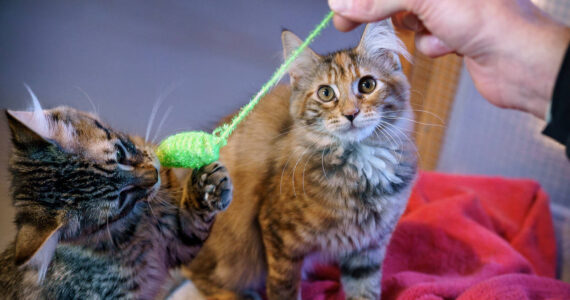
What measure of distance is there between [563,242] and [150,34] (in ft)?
7.00

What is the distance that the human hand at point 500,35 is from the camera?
43.3 inches

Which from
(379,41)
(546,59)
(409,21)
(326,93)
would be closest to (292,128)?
(326,93)

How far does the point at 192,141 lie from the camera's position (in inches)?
41.8

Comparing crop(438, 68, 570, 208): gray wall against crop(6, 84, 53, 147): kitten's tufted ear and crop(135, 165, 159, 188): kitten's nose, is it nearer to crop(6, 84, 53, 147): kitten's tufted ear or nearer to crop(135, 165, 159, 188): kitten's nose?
crop(135, 165, 159, 188): kitten's nose

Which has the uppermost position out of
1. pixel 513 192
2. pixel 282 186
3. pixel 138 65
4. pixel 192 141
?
pixel 138 65

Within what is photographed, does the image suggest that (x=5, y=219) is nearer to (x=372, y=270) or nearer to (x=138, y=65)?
(x=138, y=65)

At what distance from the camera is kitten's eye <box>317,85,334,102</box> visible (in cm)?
135

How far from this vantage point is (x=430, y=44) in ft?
4.39

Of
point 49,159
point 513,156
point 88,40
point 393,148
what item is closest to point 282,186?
point 393,148

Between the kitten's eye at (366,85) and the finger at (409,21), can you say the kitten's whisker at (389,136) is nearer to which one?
the kitten's eye at (366,85)

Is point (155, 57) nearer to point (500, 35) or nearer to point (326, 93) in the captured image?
point (326, 93)

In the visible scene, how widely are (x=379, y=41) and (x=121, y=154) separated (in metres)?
0.86

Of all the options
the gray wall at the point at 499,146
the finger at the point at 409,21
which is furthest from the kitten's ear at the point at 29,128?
the gray wall at the point at 499,146

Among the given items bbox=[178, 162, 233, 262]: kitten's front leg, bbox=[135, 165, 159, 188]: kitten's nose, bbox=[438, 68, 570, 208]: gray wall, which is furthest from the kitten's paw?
bbox=[438, 68, 570, 208]: gray wall
